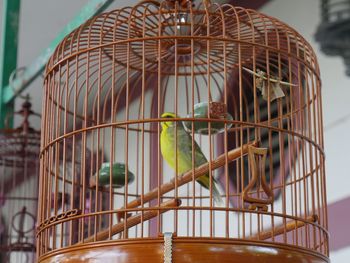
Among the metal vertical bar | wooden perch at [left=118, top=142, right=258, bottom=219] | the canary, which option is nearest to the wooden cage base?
wooden perch at [left=118, top=142, right=258, bottom=219]

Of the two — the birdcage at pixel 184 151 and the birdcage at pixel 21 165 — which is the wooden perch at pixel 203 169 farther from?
the birdcage at pixel 21 165

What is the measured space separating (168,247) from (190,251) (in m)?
0.04

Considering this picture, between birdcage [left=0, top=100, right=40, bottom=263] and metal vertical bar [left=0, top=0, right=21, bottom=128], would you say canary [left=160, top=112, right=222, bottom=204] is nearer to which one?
metal vertical bar [left=0, top=0, right=21, bottom=128]

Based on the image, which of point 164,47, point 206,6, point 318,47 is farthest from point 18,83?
point 206,6

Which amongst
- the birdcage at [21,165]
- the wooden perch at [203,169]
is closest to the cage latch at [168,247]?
the wooden perch at [203,169]

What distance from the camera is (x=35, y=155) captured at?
387 centimetres

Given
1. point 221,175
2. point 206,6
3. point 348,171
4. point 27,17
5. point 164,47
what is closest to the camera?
point 206,6

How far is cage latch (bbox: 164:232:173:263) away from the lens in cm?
134

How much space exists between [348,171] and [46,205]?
1.11 meters

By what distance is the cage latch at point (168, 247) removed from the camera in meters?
1.34

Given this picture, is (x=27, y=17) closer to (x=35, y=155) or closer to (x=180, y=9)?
(x=35, y=155)

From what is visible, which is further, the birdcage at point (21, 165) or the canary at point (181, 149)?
the birdcage at point (21, 165)

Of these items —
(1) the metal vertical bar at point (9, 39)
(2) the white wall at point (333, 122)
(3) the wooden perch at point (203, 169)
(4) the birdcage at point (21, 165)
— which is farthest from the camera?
(4) the birdcage at point (21, 165)

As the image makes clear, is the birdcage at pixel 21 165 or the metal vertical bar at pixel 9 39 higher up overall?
the metal vertical bar at pixel 9 39
